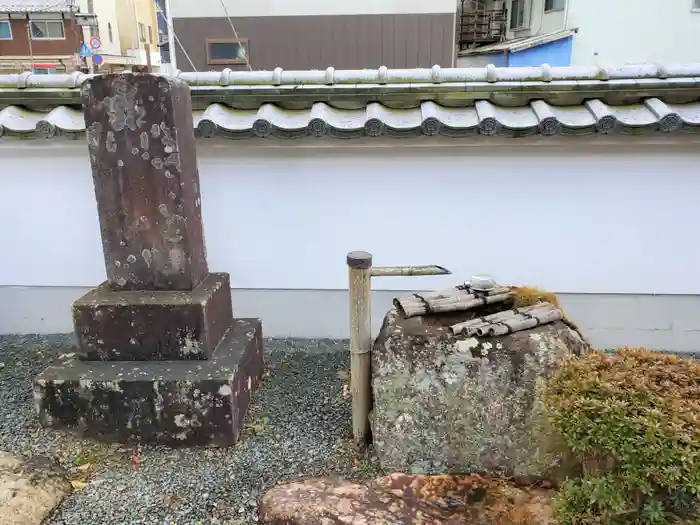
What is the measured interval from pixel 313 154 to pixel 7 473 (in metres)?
3.43

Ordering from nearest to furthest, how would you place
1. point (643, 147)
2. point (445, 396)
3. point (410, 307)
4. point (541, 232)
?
point (445, 396)
point (410, 307)
point (643, 147)
point (541, 232)

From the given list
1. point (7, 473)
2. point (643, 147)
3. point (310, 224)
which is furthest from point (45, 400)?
point (643, 147)

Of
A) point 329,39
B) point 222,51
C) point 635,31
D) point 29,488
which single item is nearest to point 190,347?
point 29,488

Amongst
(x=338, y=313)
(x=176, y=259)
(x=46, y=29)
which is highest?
(x=46, y=29)

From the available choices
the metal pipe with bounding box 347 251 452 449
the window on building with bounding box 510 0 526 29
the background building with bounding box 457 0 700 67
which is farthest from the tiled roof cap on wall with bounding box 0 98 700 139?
the window on building with bounding box 510 0 526 29

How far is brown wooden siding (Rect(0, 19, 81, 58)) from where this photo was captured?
2281 centimetres

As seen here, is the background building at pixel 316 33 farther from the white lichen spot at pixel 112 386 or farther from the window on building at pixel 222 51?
the white lichen spot at pixel 112 386

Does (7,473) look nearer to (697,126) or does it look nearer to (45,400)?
(45,400)

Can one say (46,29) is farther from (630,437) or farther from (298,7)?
(630,437)

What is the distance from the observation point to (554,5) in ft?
60.1

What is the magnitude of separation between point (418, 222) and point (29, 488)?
12.2ft

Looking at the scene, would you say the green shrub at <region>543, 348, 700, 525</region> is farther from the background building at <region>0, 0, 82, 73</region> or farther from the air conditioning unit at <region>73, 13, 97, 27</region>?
the air conditioning unit at <region>73, 13, 97, 27</region>

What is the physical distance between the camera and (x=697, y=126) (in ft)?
13.8

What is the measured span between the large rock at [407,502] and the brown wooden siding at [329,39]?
971 centimetres
